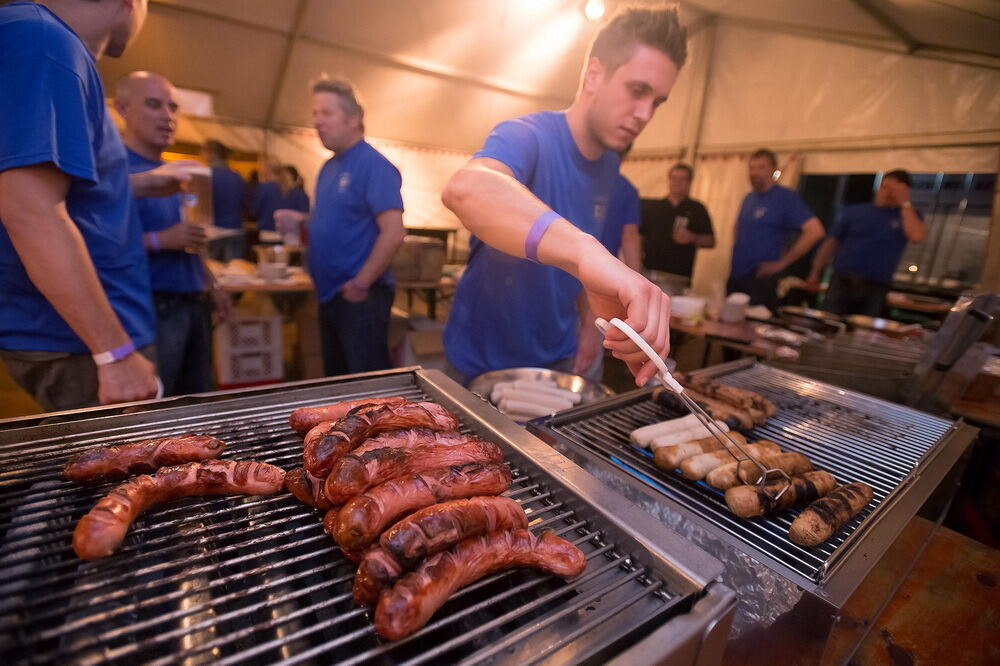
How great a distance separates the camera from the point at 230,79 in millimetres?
9609

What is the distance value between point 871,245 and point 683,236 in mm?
2661

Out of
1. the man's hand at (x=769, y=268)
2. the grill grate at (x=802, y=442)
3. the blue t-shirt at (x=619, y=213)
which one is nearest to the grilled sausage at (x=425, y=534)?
the grill grate at (x=802, y=442)

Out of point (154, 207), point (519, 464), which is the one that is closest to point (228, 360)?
point (154, 207)

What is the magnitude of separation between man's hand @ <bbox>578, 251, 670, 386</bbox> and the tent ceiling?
26.4 ft

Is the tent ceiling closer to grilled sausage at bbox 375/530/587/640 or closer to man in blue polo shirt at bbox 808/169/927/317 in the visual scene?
man in blue polo shirt at bbox 808/169/927/317

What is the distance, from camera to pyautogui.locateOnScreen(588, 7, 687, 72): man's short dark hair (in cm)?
213

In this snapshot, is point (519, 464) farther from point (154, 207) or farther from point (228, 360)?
point (228, 360)

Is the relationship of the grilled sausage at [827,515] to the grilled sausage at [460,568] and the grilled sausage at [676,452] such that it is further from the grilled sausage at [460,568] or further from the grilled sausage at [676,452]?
the grilled sausage at [460,568]

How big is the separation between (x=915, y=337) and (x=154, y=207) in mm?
7387

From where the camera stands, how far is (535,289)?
9.73 feet

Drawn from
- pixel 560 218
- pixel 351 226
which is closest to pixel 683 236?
pixel 351 226

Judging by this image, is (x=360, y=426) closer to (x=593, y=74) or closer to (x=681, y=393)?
(x=681, y=393)

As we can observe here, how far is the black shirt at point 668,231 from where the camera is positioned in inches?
318

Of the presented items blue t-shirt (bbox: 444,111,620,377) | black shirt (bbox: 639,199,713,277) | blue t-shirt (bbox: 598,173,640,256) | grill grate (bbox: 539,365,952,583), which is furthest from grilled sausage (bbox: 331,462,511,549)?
black shirt (bbox: 639,199,713,277)
